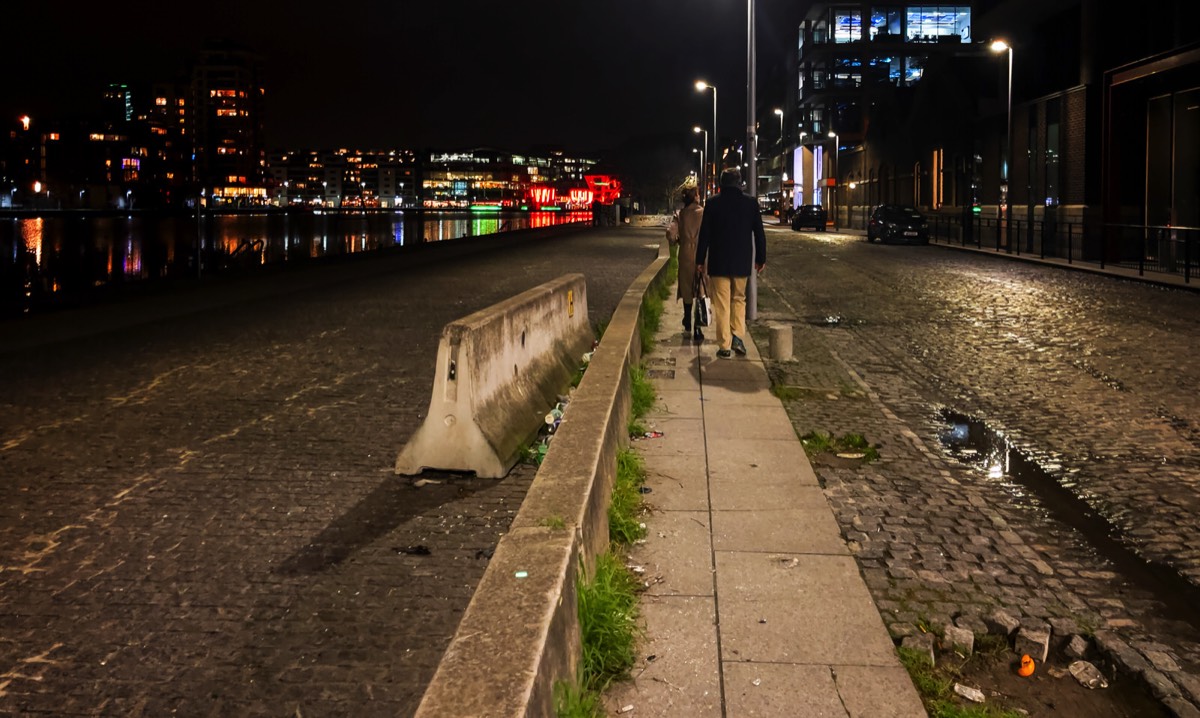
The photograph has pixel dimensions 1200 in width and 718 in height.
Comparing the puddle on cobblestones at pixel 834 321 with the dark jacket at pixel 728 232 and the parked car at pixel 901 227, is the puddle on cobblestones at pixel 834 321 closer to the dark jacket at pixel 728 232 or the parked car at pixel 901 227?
the dark jacket at pixel 728 232

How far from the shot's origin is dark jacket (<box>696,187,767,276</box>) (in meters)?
11.6

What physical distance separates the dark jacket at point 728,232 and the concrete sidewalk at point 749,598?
3505 mm

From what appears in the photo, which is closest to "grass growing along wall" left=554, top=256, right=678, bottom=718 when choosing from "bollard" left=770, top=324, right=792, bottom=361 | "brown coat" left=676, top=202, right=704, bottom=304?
"bollard" left=770, top=324, right=792, bottom=361

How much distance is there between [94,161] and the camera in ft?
644

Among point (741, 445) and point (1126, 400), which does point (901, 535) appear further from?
point (1126, 400)

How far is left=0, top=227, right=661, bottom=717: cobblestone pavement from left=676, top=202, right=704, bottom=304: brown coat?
3407 mm

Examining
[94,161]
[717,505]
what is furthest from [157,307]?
[94,161]

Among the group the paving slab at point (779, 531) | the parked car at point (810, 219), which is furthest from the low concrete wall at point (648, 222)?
the paving slab at point (779, 531)

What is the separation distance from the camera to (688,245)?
44.5 ft

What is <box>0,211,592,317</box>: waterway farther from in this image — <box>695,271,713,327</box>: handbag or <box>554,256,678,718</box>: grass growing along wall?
<box>554,256,678,718</box>: grass growing along wall

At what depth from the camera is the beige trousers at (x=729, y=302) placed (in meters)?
11.7

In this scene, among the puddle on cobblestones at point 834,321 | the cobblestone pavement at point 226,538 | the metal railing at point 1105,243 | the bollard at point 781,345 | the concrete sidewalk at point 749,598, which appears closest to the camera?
the concrete sidewalk at point 749,598

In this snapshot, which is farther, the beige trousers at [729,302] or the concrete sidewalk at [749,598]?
the beige trousers at [729,302]

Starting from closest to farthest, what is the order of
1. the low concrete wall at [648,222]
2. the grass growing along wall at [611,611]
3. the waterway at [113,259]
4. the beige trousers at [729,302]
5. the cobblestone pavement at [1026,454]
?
1. the grass growing along wall at [611,611]
2. the cobblestone pavement at [1026,454]
3. the beige trousers at [729,302]
4. the waterway at [113,259]
5. the low concrete wall at [648,222]
